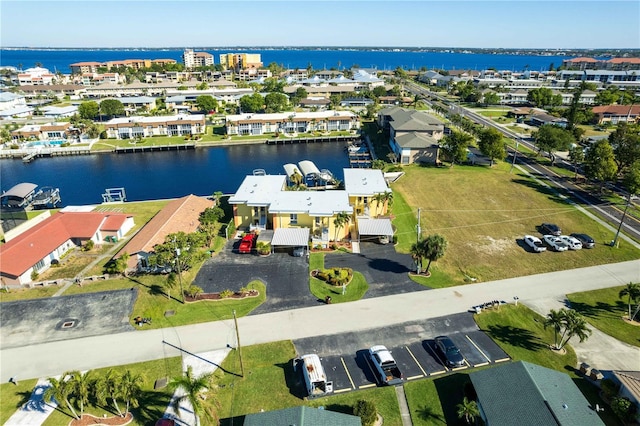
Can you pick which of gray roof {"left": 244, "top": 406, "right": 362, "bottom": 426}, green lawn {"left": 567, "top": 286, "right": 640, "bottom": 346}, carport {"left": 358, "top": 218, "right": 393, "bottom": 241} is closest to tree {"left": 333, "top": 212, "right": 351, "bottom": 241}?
carport {"left": 358, "top": 218, "right": 393, "bottom": 241}

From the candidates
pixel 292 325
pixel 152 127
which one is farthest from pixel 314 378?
pixel 152 127

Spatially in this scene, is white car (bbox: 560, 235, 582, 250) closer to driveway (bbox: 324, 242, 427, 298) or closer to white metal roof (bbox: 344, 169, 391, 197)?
driveway (bbox: 324, 242, 427, 298)

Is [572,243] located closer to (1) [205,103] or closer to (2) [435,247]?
(2) [435,247]

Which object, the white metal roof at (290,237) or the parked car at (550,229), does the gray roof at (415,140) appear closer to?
the parked car at (550,229)

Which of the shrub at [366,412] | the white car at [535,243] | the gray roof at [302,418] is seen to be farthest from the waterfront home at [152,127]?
the shrub at [366,412]

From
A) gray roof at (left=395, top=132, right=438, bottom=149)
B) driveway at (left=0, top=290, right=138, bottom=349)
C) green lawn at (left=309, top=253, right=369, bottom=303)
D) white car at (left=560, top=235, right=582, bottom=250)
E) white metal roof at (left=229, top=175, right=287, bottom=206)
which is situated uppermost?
gray roof at (left=395, top=132, right=438, bottom=149)

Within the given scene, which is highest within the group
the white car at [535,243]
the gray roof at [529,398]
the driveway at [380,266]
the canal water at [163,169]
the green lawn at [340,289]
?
the gray roof at [529,398]
